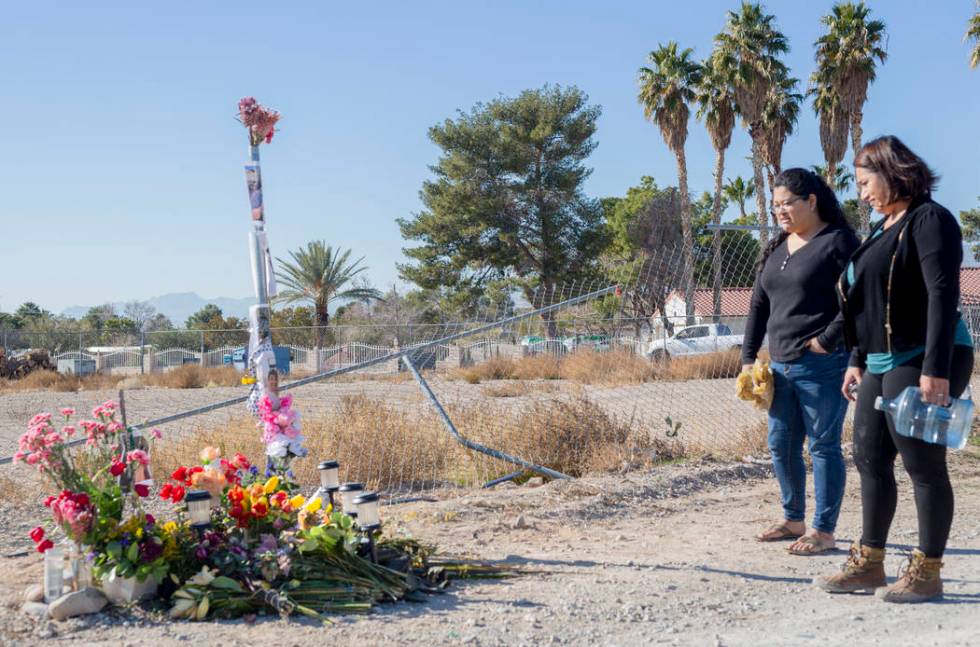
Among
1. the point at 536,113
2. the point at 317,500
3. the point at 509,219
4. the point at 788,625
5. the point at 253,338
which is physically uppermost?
the point at 536,113

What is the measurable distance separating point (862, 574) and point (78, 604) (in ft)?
10.9

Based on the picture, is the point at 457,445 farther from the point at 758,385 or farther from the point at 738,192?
the point at 738,192

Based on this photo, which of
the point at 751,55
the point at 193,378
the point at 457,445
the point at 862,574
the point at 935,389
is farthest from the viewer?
the point at 751,55

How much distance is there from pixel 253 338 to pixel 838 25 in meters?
31.1

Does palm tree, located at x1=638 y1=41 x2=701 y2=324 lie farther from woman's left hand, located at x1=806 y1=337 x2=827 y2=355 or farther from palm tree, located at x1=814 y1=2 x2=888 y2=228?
woman's left hand, located at x1=806 y1=337 x2=827 y2=355

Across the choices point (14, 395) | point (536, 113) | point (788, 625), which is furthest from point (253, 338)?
point (536, 113)

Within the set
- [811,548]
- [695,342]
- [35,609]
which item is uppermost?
[695,342]

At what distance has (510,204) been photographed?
3581 cm

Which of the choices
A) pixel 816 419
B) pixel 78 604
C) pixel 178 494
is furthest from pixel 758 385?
pixel 78 604

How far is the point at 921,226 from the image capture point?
3859 millimetres

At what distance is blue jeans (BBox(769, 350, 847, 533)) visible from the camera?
493cm

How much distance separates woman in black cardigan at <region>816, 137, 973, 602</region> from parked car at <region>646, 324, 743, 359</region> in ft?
15.5

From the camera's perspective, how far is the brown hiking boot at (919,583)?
3994 mm

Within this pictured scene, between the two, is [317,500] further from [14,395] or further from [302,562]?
[14,395]
